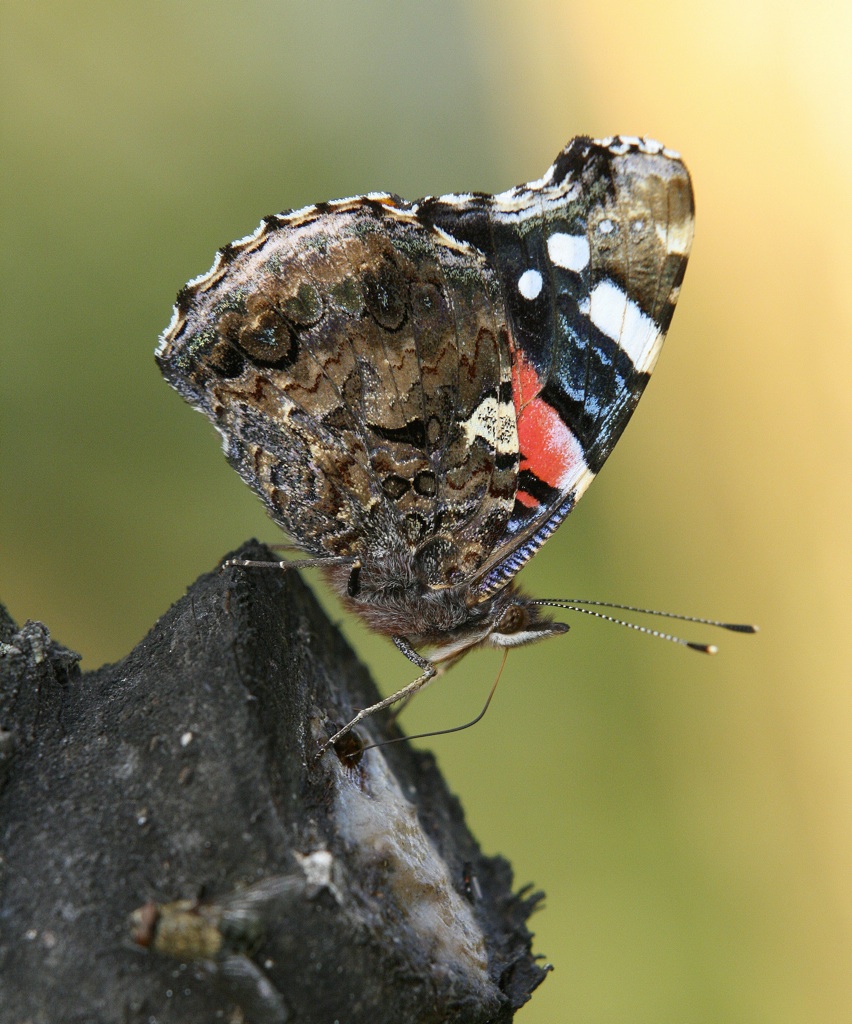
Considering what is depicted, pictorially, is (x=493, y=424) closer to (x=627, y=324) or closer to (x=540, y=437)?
(x=540, y=437)

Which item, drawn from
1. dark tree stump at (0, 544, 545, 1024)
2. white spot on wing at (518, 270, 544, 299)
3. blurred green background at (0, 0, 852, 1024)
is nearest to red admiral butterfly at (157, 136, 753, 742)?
white spot on wing at (518, 270, 544, 299)

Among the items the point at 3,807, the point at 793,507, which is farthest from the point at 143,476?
the point at 793,507

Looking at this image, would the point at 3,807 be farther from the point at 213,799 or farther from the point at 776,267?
the point at 776,267

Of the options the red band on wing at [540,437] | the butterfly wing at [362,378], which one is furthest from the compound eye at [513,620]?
the red band on wing at [540,437]

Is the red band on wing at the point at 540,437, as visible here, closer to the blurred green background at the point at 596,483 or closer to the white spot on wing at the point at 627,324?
the white spot on wing at the point at 627,324

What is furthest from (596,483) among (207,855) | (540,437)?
(207,855)

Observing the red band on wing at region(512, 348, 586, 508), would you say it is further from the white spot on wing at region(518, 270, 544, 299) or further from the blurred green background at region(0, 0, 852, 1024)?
the blurred green background at region(0, 0, 852, 1024)
